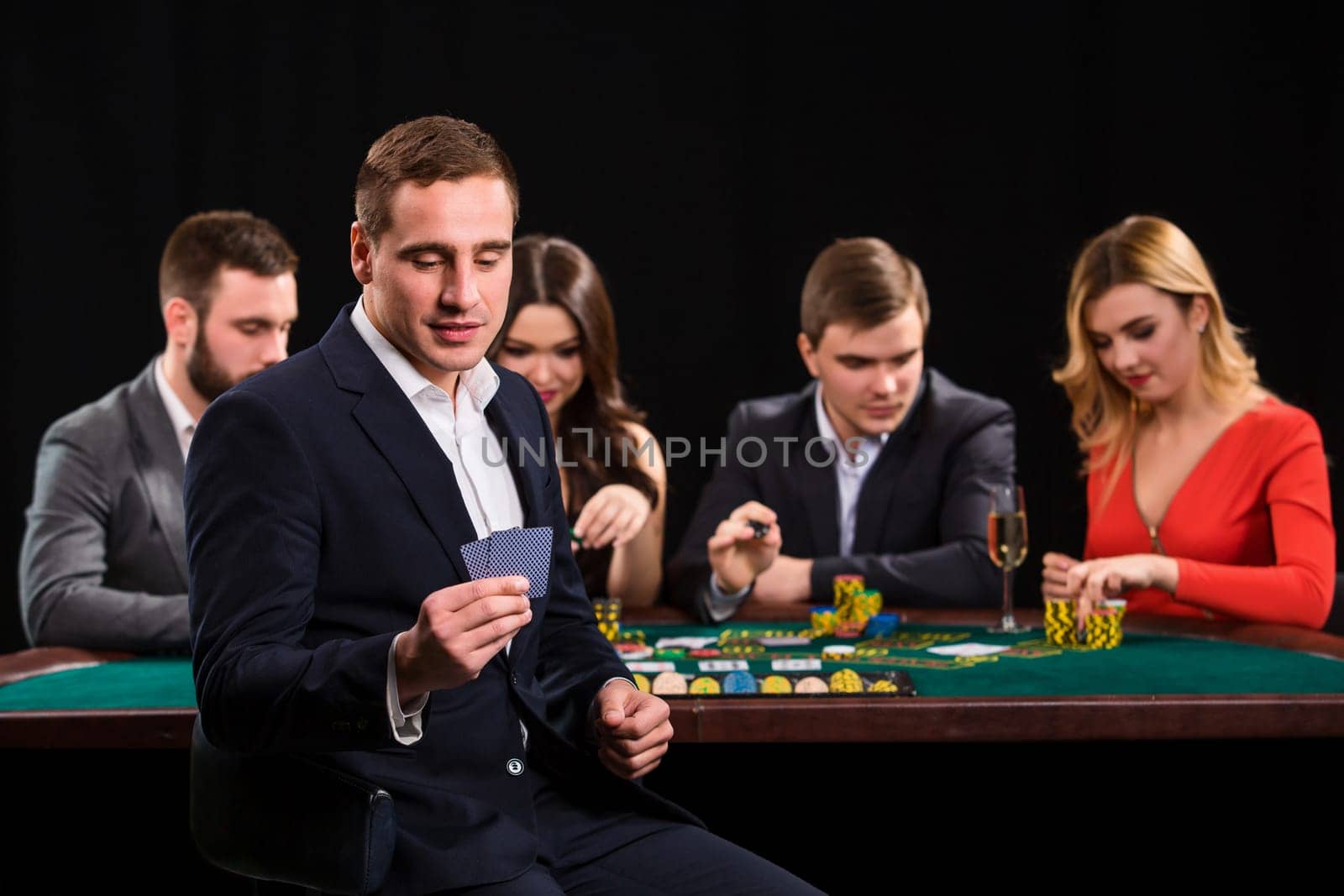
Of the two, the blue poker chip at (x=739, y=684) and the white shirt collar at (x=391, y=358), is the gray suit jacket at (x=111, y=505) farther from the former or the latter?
the white shirt collar at (x=391, y=358)

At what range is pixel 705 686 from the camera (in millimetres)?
2750

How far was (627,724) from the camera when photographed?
2143 millimetres

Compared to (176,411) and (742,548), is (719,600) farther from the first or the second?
(176,411)

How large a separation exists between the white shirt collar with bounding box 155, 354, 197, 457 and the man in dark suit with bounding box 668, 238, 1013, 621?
1.44 m

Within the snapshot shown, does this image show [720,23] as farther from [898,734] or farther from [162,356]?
[898,734]

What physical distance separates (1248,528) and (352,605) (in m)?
2.66

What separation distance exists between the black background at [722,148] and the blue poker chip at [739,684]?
10.0ft

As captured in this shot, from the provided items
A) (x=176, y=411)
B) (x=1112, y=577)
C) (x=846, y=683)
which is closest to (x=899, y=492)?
(x=1112, y=577)

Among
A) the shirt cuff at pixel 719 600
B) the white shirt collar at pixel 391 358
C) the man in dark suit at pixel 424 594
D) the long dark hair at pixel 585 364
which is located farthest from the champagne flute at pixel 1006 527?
the white shirt collar at pixel 391 358

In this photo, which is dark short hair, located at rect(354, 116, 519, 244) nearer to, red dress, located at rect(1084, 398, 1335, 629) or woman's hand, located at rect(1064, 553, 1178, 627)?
woman's hand, located at rect(1064, 553, 1178, 627)

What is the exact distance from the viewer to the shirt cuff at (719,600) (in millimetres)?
3715

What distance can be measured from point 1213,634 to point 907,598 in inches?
34.4

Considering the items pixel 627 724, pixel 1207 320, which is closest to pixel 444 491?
pixel 627 724

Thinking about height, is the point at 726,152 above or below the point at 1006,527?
above
